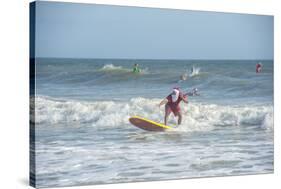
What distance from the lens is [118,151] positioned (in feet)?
34.6

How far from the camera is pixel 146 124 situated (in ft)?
35.5

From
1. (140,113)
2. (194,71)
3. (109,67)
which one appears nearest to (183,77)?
(194,71)

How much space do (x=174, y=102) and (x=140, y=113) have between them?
0.59 metres

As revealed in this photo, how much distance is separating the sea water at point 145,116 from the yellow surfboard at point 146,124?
0.22ft

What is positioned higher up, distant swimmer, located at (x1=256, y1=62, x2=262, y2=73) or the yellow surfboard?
distant swimmer, located at (x1=256, y1=62, x2=262, y2=73)

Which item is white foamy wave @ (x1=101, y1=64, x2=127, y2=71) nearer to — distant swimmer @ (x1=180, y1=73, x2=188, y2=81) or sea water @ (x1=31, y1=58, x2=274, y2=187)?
sea water @ (x1=31, y1=58, x2=274, y2=187)

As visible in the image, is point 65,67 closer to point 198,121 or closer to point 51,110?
point 51,110

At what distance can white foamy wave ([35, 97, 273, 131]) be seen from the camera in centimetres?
1024

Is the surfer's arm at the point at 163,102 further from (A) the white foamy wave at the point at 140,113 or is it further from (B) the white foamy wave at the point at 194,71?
(B) the white foamy wave at the point at 194,71

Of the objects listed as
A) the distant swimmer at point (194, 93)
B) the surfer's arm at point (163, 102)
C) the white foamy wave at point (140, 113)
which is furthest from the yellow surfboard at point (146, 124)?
the distant swimmer at point (194, 93)

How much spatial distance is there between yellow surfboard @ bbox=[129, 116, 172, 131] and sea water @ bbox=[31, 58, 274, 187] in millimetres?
66

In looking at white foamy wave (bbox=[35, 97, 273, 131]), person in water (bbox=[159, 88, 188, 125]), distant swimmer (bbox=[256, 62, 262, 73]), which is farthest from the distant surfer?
distant swimmer (bbox=[256, 62, 262, 73])

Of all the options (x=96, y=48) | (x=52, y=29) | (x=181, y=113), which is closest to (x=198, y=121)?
(x=181, y=113)

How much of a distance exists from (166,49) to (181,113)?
38.8 inches
